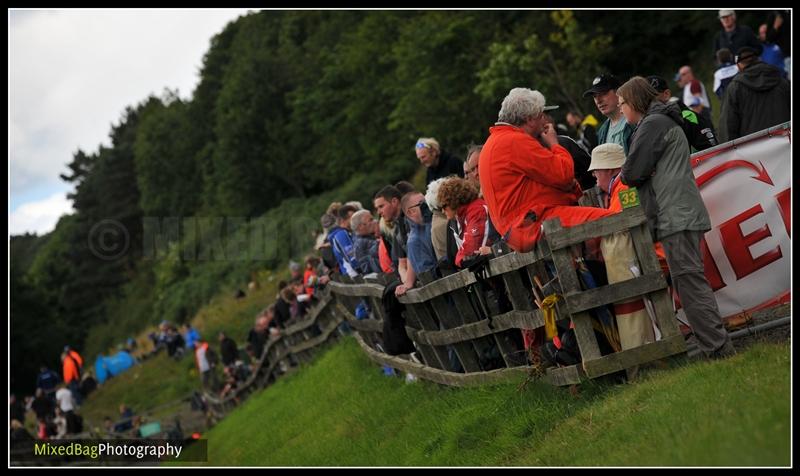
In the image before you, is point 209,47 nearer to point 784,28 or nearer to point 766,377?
point 784,28

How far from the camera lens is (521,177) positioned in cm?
934

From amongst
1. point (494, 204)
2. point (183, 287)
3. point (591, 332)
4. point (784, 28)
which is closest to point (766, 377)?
point (591, 332)

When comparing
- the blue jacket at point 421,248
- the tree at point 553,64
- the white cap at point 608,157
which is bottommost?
the blue jacket at point 421,248

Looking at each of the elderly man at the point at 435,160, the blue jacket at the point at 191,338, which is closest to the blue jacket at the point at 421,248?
the elderly man at the point at 435,160

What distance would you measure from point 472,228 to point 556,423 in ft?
7.38

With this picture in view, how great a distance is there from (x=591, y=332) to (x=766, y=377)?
190 centimetres

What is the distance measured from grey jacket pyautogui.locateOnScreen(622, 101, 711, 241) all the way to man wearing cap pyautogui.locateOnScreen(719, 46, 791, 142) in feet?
14.2

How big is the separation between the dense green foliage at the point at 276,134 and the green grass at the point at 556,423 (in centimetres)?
2789

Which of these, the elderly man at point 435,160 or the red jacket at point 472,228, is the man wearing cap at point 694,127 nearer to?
the red jacket at point 472,228

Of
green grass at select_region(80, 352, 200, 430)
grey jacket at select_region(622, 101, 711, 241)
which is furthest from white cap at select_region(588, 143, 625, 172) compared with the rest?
green grass at select_region(80, 352, 200, 430)

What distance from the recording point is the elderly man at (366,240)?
50.6 ft

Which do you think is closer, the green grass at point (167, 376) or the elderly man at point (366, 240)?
the elderly man at point (366, 240)

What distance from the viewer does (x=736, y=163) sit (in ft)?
30.6

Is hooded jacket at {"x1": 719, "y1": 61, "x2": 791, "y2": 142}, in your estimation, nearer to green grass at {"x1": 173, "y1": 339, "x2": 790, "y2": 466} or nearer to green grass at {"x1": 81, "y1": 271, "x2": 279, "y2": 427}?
green grass at {"x1": 173, "y1": 339, "x2": 790, "y2": 466}
